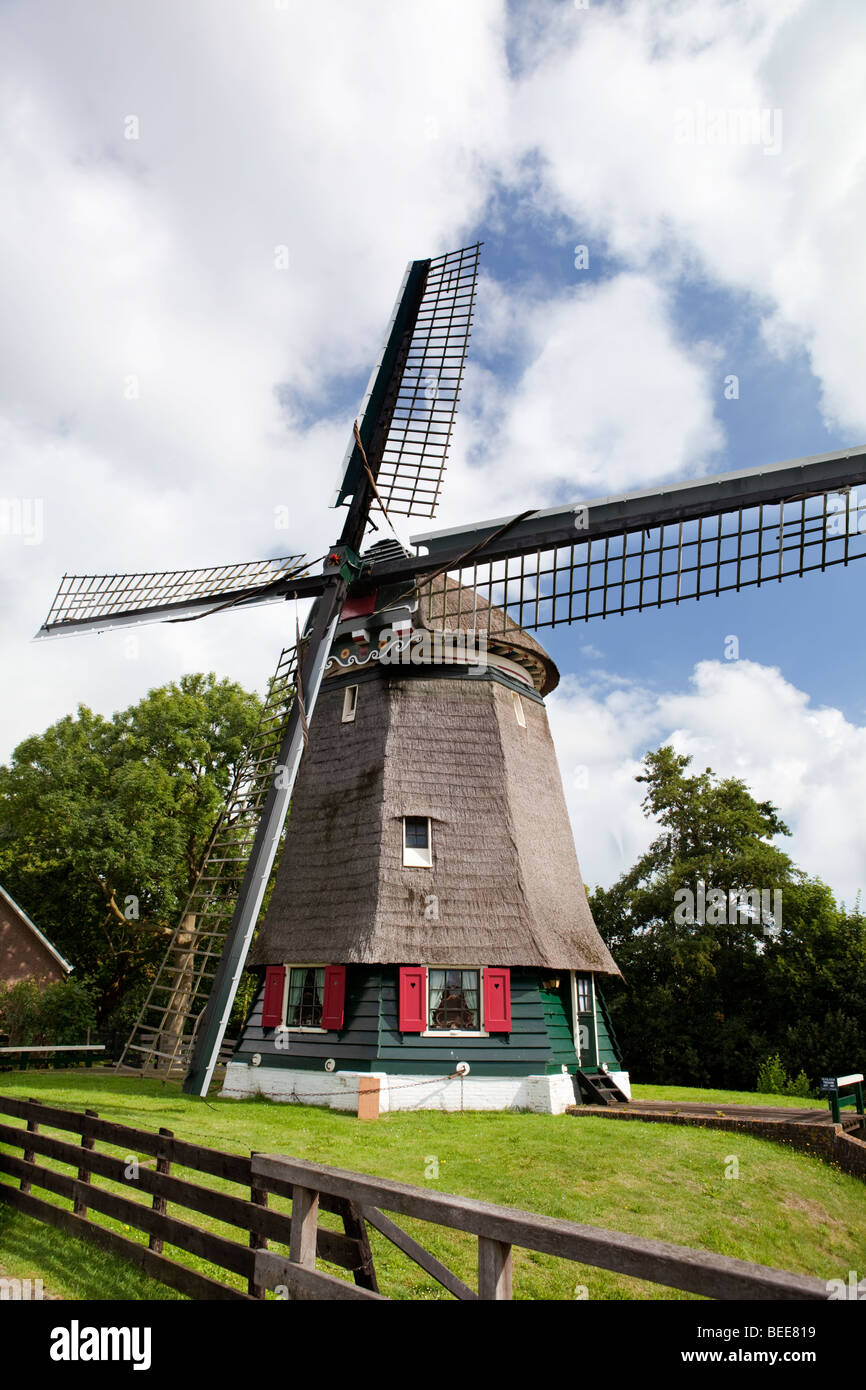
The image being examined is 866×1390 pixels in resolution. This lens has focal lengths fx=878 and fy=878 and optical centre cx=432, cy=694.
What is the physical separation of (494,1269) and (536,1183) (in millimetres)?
6242

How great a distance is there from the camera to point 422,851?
14.9 metres

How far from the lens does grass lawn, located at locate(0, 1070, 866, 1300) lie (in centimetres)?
610

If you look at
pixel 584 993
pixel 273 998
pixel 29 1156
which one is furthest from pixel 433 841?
pixel 29 1156

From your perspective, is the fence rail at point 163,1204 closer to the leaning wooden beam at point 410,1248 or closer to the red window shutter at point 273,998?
the leaning wooden beam at point 410,1248

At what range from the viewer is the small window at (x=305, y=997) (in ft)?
47.7

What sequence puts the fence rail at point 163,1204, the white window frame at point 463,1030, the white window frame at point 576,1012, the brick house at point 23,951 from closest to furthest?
the fence rail at point 163,1204 < the white window frame at point 463,1030 < the white window frame at point 576,1012 < the brick house at point 23,951

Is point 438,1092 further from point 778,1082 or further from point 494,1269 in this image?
point 778,1082

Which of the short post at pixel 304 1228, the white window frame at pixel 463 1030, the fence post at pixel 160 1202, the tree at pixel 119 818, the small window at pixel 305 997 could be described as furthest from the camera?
the tree at pixel 119 818

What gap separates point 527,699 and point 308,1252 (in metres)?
14.1

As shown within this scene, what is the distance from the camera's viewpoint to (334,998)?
14.0 m

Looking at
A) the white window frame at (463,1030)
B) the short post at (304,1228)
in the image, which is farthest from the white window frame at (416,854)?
the short post at (304,1228)

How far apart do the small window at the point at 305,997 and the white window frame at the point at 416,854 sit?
2.25m

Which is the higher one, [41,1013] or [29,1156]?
[29,1156]
